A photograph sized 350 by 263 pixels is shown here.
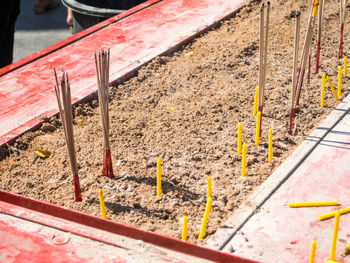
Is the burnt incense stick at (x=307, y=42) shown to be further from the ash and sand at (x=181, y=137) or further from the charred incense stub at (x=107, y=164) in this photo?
the charred incense stub at (x=107, y=164)

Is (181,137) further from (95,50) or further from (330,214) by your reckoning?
(95,50)

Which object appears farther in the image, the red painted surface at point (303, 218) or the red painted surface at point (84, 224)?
the red painted surface at point (303, 218)

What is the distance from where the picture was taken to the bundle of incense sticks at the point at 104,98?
238 cm

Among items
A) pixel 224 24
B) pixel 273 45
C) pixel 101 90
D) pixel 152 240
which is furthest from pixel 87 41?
pixel 152 240

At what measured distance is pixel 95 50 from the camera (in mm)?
4227

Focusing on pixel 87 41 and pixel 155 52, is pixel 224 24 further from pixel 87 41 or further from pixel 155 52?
pixel 87 41

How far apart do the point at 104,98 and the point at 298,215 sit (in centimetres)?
106

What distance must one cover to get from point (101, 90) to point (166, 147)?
0.68 meters

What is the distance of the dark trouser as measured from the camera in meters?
4.40

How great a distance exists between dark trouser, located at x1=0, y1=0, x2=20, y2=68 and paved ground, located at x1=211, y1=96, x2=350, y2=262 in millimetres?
2794

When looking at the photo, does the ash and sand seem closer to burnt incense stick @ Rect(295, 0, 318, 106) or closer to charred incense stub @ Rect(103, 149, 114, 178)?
charred incense stub @ Rect(103, 149, 114, 178)

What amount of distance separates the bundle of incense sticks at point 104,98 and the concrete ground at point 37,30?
3.91m

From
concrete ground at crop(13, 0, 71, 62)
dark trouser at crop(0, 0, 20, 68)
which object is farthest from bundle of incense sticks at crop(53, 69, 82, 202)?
concrete ground at crop(13, 0, 71, 62)

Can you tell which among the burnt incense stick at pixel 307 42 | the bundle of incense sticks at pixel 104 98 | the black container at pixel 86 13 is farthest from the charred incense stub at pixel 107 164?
the black container at pixel 86 13
